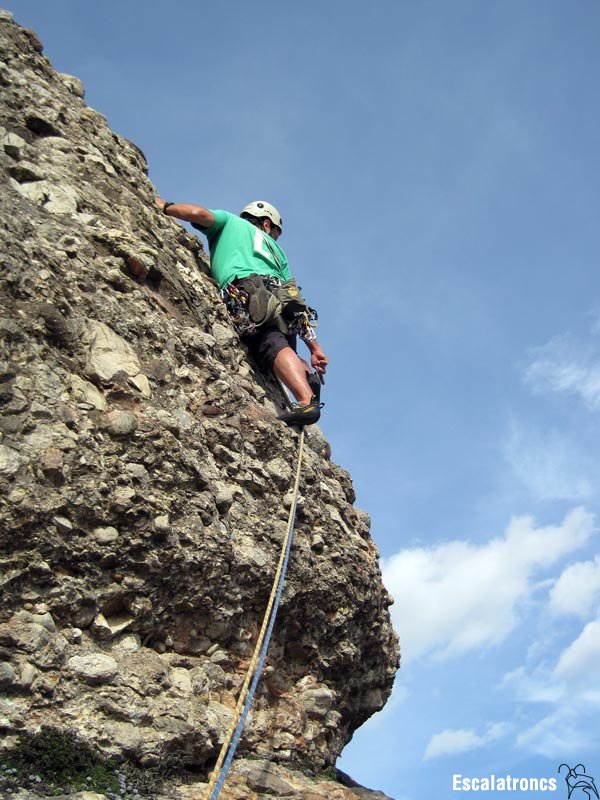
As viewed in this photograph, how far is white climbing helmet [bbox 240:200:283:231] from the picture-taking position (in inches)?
389

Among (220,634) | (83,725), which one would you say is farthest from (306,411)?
(83,725)

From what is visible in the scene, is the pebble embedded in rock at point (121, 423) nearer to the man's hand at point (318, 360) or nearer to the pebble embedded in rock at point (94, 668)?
the pebble embedded in rock at point (94, 668)

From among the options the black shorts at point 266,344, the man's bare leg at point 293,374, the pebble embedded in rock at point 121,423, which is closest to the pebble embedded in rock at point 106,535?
the pebble embedded in rock at point 121,423

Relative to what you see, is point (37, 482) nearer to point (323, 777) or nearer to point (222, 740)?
point (222, 740)

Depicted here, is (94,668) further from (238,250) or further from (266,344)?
(238,250)

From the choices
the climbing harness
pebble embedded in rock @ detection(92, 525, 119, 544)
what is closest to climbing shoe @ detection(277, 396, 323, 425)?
the climbing harness

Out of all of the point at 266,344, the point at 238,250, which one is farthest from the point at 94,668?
the point at 238,250

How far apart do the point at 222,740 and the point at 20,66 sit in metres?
6.52

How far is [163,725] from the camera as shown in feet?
16.1

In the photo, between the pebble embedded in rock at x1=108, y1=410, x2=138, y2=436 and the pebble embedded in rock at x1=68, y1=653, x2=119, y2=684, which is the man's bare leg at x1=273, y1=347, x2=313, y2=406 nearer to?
the pebble embedded in rock at x1=108, y1=410, x2=138, y2=436

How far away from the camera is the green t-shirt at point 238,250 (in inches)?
350

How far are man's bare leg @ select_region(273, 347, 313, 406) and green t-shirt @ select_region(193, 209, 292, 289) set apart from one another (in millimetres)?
1084

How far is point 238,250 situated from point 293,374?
174 cm

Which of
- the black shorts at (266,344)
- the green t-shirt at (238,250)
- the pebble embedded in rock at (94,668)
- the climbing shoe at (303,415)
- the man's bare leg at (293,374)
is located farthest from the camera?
the green t-shirt at (238,250)
